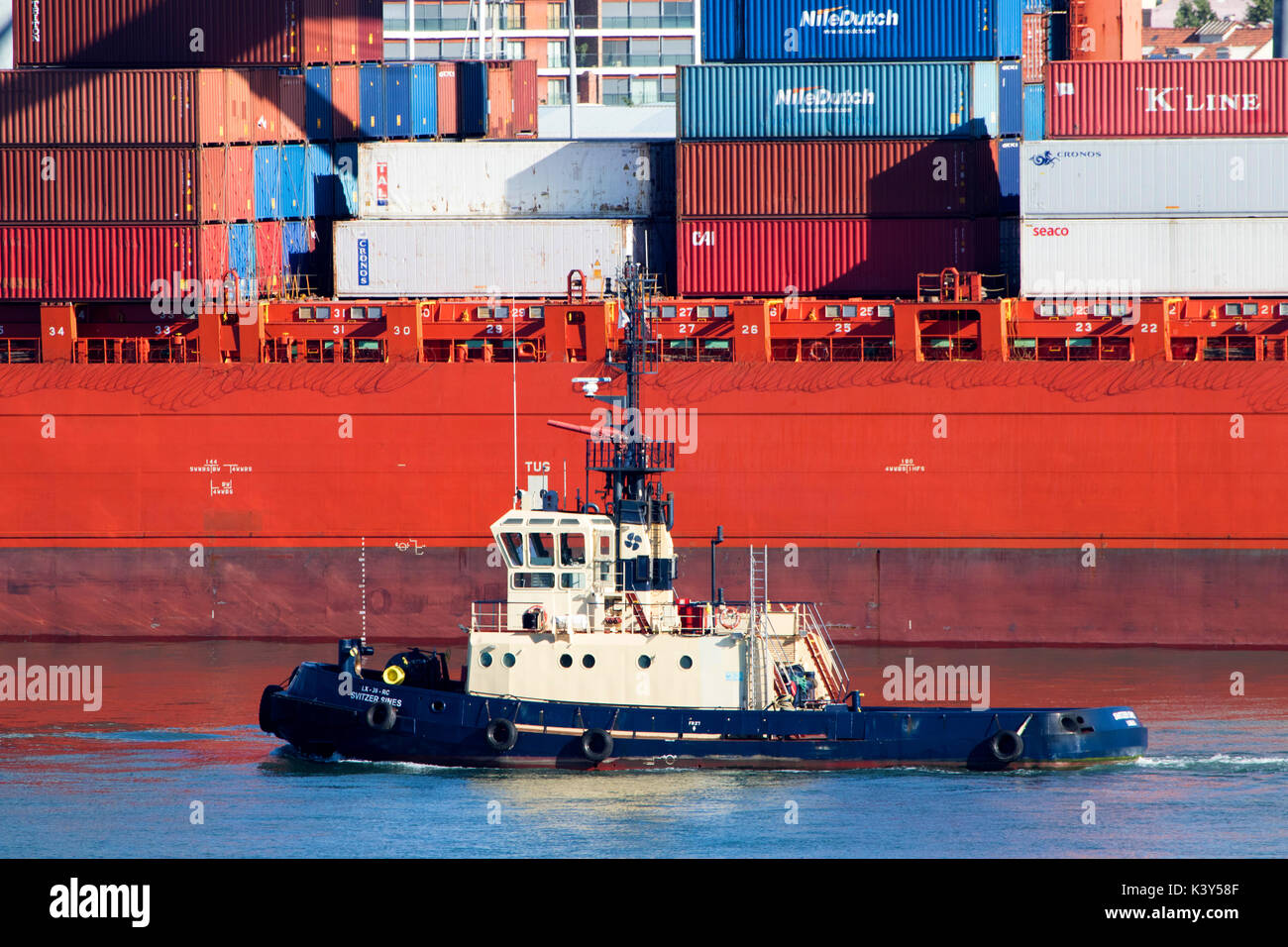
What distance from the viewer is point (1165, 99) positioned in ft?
99.7

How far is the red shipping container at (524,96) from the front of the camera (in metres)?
38.6

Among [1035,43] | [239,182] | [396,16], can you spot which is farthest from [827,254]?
[396,16]

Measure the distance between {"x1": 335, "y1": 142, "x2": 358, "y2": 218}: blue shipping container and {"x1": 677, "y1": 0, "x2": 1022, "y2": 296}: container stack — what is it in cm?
720

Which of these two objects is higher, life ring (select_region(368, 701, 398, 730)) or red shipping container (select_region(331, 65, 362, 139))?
red shipping container (select_region(331, 65, 362, 139))

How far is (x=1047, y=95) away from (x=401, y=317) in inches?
485

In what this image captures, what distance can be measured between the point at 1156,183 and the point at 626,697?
50.8 feet

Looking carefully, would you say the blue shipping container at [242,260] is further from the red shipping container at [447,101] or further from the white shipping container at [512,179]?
the red shipping container at [447,101]

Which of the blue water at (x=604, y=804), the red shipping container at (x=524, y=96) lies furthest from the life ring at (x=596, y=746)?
the red shipping container at (x=524, y=96)

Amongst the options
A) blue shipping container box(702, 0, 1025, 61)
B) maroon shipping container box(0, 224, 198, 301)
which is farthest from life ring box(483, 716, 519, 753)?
blue shipping container box(702, 0, 1025, 61)

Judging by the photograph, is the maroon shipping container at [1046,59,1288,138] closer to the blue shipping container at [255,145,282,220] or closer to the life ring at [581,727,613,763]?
the blue shipping container at [255,145,282,220]

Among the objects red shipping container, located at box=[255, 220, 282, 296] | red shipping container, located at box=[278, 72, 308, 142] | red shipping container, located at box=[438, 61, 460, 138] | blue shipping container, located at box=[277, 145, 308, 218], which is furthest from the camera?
red shipping container, located at box=[438, 61, 460, 138]

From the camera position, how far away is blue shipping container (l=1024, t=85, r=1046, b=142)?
33.7 meters

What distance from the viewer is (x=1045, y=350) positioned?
101ft

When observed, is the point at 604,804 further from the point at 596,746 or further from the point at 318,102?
the point at 318,102
